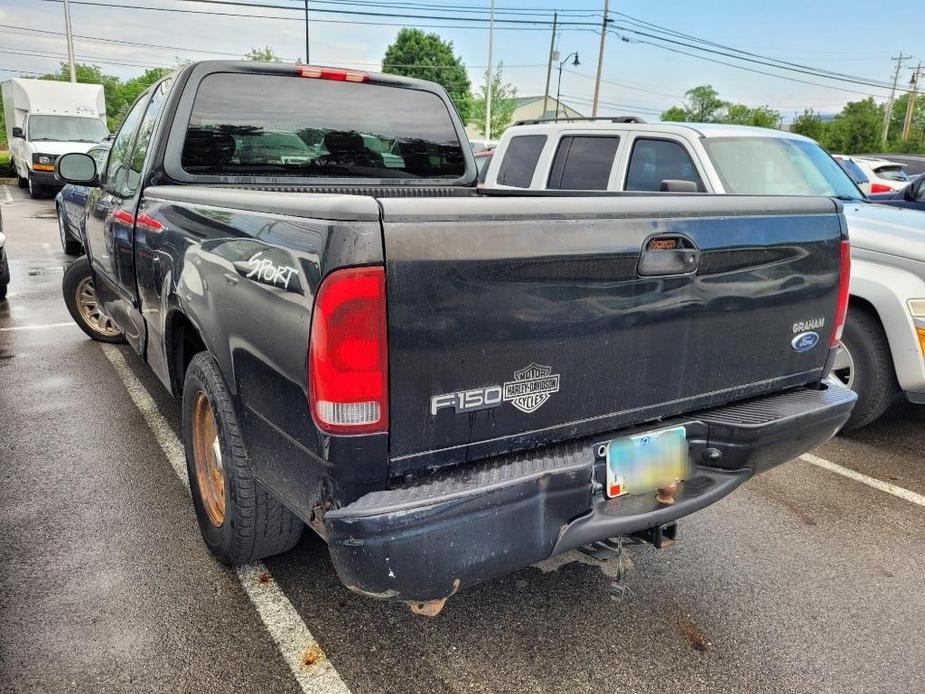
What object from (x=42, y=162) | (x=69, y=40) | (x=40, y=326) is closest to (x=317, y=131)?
(x=40, y=326)

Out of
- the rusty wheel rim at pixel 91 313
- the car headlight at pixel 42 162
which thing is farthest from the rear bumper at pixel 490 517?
the car headlight at pixel 42 162

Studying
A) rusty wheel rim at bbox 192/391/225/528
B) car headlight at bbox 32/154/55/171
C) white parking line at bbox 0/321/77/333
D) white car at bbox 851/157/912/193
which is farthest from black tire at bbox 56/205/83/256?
white car at bbox 851/157/912/193

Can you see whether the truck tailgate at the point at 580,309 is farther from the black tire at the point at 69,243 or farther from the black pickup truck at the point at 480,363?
the black tire at the point at 69,243

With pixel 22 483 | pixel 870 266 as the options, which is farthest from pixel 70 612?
pixel 870 266

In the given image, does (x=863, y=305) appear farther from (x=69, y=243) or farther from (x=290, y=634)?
(x=69, y=243)

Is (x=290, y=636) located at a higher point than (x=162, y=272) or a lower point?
A: lower

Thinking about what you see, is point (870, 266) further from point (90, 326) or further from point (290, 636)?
point (90, 326)

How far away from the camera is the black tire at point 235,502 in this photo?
251cm

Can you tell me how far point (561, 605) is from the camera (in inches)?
111

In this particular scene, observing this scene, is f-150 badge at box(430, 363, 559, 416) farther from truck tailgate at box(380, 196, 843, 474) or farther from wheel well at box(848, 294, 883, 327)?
wheel well at box(848, 294, 883, 327)

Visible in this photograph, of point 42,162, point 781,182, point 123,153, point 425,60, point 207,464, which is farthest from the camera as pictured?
point 425,60

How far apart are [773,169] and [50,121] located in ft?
67.3

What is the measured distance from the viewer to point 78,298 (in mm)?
6168

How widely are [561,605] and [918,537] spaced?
195 centimetres
